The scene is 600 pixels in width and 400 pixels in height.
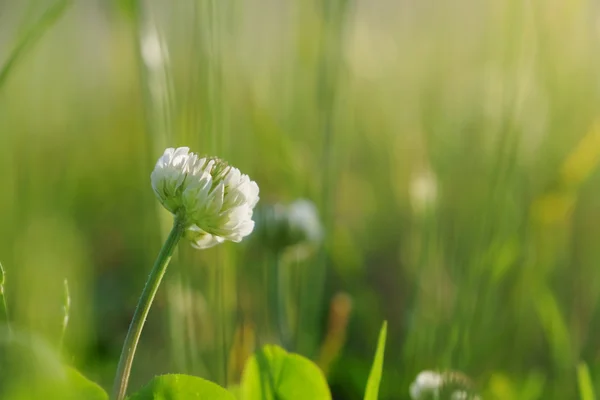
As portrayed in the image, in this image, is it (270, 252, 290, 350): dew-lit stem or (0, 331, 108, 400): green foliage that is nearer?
(0, 331, 108, 400): green foliage

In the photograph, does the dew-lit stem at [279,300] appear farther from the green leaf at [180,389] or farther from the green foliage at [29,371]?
the green foliage at [29,371]

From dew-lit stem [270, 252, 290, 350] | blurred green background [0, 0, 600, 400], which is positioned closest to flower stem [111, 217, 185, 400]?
blurred green background [0, 0, 600, 400]

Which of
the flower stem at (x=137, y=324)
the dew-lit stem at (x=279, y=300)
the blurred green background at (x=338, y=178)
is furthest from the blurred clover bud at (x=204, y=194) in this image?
the dew-lit stem at (x=279, y=300)

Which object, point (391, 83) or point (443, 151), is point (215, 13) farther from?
point (391, 83)

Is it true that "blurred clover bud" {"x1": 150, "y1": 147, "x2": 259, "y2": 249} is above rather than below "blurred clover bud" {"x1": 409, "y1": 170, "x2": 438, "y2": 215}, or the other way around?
above

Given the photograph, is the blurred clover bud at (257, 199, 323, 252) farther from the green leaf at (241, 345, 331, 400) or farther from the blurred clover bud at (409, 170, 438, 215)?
the green leaf at (241, 345, 331, 400)

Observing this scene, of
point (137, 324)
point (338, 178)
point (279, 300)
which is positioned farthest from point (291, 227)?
point (137, 324)

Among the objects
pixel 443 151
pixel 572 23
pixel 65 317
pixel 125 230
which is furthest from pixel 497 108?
pixel 125 230
